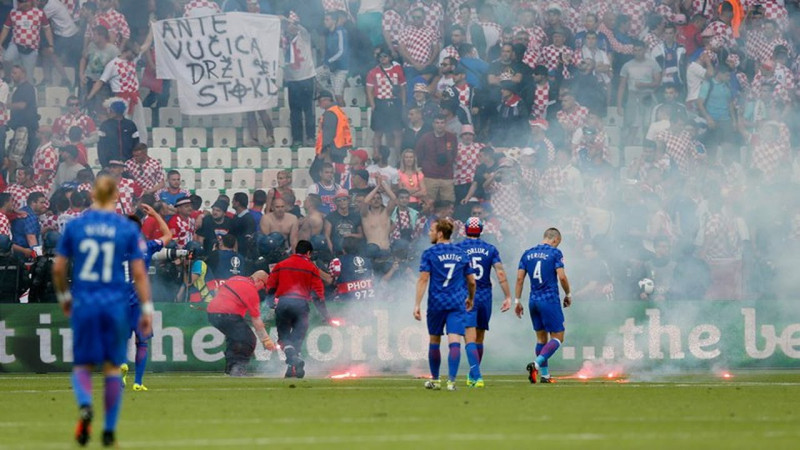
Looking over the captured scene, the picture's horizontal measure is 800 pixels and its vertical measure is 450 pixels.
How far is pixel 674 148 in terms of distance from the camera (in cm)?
2745

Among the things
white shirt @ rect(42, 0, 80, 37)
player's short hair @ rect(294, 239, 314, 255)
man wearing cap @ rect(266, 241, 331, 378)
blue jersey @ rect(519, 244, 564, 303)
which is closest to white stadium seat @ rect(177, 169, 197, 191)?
white shirt @ rect(42, 0, 80, 37)

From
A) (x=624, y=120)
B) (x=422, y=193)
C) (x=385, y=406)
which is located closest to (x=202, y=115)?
(x=422, y=193)

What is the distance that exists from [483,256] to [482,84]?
338 inches

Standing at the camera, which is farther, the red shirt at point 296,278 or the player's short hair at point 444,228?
the red shirt at point 296,278

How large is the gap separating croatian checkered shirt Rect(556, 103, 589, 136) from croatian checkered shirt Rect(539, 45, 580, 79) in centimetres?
84

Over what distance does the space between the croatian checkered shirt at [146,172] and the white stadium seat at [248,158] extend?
7.50 ft

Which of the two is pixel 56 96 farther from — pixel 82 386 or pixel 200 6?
pixel 82 386

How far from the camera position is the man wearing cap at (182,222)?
24094 mm

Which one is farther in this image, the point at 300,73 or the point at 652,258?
the point at 300,73

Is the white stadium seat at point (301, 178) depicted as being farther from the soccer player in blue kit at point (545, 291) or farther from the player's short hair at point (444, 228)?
the player's short hair at point (444, 228)

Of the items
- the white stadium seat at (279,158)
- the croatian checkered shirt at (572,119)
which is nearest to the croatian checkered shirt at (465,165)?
the croatian checkered shirt at (572,119)

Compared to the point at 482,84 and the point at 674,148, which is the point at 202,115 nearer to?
the point at 482,84

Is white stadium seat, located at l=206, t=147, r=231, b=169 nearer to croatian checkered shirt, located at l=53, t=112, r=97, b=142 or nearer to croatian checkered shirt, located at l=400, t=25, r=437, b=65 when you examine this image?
croatian checkered shirt, located at l=53, t=112, r=97, b=142

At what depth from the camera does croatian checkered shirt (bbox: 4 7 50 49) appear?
26.9 meters
